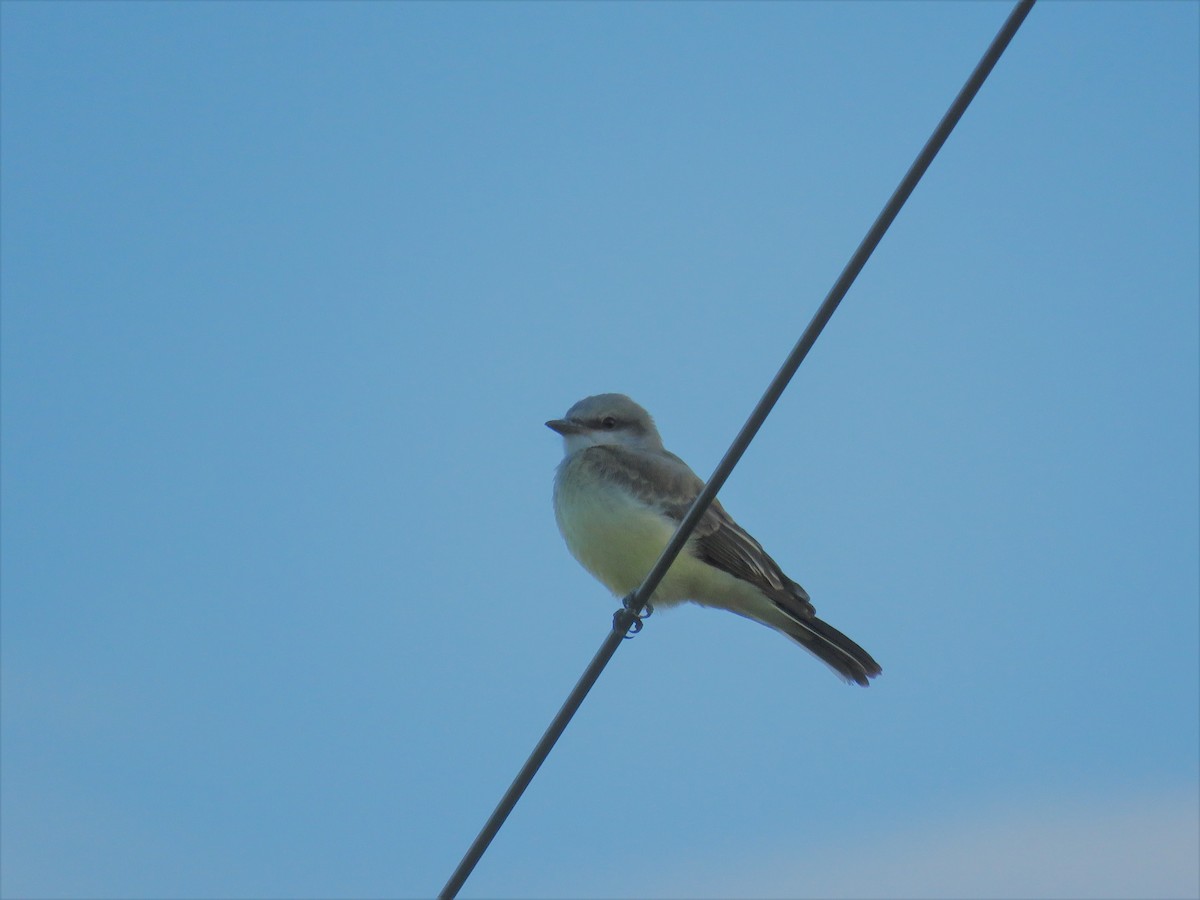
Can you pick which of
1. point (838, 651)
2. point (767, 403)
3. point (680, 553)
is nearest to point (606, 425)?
point (680, 553)

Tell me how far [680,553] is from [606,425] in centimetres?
146

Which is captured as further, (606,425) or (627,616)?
(606,425)

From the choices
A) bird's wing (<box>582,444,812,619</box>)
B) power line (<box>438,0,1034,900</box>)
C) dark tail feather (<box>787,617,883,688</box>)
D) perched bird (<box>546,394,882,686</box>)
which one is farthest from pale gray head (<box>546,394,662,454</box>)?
power line (<box>438,0,1034,900</box>)

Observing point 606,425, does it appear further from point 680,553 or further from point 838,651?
point 838,651

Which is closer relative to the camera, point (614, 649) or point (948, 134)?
point (948, 134)

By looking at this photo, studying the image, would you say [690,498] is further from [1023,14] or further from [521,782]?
[1023,14]

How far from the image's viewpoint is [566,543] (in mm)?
7145

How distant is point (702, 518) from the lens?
6.61m

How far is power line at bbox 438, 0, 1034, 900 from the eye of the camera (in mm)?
3082

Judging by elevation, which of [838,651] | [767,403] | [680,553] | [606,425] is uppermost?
[606,425]

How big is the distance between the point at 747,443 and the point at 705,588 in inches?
129

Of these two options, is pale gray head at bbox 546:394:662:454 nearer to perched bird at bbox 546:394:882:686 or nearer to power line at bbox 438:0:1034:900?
perched bird at bbox 546:394:882:686

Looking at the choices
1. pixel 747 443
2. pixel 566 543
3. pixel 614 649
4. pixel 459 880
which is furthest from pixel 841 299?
pixel 566 543

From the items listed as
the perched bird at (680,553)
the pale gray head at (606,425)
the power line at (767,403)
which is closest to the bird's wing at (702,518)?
the perched bird at (680,553)
